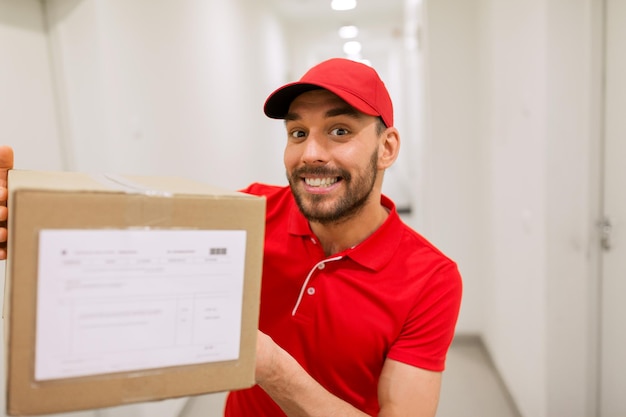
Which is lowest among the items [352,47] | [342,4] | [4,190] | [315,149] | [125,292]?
[125,292]

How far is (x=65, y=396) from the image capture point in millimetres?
544

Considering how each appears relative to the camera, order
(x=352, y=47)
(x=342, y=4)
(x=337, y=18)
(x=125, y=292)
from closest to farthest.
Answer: (x=125, y=292) → (x=342, y=4) → (x=337, y=18) → (x=352, y=47)

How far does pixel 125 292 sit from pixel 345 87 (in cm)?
61

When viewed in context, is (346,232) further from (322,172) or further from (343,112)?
(343,112)

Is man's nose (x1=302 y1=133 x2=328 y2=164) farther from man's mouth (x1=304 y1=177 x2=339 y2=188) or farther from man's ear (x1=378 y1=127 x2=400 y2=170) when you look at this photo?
man's ear (x1=378 y1=127 x2=400 y2=170)

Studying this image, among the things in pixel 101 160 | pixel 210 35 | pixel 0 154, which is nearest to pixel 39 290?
pixel 0 154

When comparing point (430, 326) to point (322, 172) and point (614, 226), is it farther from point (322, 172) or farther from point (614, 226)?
point (614, 226)

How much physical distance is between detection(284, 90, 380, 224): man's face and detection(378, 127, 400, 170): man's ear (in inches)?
→ 2.1

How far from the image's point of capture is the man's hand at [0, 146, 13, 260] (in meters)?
0.83

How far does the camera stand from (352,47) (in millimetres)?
7738

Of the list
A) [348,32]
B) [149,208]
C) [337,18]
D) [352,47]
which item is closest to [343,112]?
[149,208]

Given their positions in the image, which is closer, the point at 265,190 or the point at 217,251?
the point at 217,251

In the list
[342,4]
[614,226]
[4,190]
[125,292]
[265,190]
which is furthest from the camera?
[342,4]

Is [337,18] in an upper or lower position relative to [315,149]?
upper
